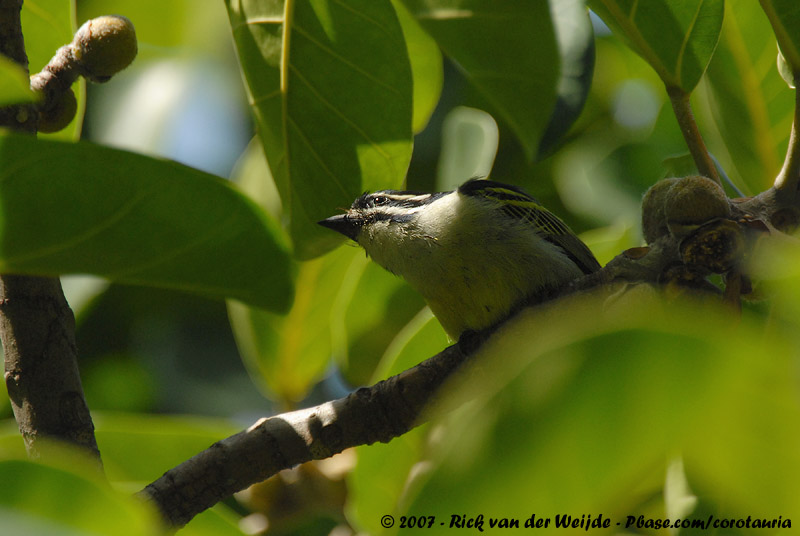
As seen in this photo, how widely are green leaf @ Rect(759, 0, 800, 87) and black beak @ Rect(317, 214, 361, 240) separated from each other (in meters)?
1.46

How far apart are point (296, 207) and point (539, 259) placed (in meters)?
0.89

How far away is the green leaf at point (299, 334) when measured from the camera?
3203 millimetres

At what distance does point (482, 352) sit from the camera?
206 centimetres

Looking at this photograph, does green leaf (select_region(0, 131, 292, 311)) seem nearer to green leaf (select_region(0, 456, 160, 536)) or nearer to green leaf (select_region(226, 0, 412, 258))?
green leaf (select_region(226, 0, 412, 258))

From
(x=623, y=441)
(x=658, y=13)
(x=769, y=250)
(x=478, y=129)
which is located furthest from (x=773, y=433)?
(x=478, y=129)

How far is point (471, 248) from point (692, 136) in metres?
1.09

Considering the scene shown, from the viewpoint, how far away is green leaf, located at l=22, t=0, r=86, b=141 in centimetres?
245

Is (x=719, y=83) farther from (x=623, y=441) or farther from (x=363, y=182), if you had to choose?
(x=623, y=441)

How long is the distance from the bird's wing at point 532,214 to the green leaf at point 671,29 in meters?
1.02

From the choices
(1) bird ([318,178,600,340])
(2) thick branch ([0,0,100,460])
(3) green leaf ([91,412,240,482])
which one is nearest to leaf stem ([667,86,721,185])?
(1) bird ([318,178,600,340])

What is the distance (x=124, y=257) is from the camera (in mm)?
1919

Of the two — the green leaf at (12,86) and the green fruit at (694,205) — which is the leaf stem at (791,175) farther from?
the green leaf at (12,86)

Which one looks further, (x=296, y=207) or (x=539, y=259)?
(x=539, y=259)

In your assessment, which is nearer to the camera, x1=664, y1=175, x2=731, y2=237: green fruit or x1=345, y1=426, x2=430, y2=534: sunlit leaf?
x1=664, y1=175, x2=731, y2=237: green fruit
